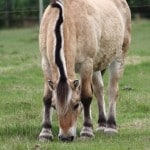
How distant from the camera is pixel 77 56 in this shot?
8367 millimetres

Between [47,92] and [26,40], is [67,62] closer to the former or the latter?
[47,92]

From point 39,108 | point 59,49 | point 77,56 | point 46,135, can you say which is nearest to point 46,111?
point 46,135

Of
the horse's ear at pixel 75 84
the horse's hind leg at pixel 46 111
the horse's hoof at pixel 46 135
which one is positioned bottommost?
the horse's hoof at pixel 46 135

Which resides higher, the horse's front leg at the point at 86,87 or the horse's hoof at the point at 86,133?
the horse's front leg at the point at 86,87

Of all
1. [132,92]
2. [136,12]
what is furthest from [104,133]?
[136,12]

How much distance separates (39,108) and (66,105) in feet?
13.8

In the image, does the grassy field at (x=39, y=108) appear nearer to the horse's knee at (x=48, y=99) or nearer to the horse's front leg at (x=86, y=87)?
the horse's front leg at (x=86, y=87)

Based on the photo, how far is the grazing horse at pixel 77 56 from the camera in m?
7.67

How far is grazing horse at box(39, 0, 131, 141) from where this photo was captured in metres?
7.67

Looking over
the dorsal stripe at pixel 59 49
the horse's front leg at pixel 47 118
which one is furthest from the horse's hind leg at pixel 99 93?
the dorsal stripe at pixel 59 49

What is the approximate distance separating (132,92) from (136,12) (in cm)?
2533

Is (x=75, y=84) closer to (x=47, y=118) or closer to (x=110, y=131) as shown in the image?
(x=47, y=118)

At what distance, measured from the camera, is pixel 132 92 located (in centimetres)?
1402

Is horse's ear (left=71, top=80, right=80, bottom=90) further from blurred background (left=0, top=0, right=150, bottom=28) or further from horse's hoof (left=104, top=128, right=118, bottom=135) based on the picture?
blurred background (left=0, top=0, right=150, bottom=28)
